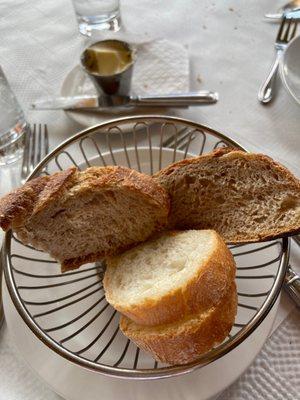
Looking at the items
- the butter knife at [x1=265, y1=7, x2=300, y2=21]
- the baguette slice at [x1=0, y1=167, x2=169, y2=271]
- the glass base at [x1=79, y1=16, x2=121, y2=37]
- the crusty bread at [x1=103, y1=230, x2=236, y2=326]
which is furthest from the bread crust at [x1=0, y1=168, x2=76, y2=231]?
the butter knife at [x1=265, y1=7, x2=300, y2=21]

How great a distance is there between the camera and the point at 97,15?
3.21 feet

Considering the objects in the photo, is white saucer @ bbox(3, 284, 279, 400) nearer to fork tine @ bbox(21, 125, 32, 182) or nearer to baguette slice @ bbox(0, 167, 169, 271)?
baguette slice @ bbox(0, 167, 169, 271)

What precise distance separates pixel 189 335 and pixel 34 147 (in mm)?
483

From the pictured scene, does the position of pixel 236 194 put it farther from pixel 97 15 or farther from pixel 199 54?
pixel 97 15

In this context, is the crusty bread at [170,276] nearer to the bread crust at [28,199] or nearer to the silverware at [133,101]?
the bread crust at [28,199]

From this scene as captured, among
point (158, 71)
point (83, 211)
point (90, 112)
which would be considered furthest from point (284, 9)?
point (83, 211)

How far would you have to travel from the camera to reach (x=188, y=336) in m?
0.46

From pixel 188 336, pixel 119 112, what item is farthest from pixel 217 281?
pixel 119 112

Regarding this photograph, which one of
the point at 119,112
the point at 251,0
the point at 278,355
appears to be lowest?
the point at 278,355

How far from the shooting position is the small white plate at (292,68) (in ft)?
2.59

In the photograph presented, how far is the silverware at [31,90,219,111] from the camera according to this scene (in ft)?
2.68

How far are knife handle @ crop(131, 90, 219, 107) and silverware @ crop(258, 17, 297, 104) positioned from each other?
10 centimetres

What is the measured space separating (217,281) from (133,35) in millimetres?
698

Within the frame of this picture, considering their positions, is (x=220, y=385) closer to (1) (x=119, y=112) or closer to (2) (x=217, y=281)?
(2) (x=217, y=281)
